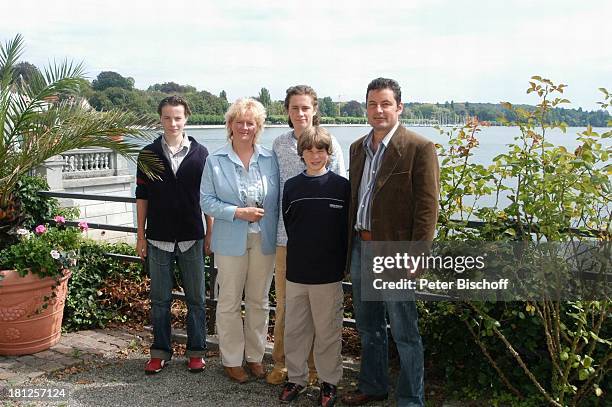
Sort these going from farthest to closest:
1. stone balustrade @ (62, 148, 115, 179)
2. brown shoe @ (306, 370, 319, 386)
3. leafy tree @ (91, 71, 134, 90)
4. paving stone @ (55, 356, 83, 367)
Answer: stone balustrade @ (62, 148, 115, 179) → leafy tree @ (91, 71, 134, 90) → paving stone @ (55, 356, 83, 367) → brown shoe @ (306, 370, 319, 386)

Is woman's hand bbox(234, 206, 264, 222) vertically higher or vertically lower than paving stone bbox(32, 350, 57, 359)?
higher

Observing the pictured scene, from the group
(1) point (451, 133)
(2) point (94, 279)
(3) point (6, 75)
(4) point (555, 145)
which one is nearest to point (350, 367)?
(1) point (451, 133)

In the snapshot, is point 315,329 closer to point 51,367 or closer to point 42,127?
point 51,367

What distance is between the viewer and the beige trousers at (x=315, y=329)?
3629mm

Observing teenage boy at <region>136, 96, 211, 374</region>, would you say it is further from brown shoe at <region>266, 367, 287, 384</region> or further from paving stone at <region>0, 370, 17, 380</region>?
paving stone at <region>0, 370, 17, 380</region>

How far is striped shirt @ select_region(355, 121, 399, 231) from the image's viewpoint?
3379 mm

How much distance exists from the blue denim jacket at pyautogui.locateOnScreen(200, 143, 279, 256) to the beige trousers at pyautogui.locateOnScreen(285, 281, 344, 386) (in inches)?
17.7

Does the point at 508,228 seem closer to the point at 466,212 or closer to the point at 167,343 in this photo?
the point at 466,212

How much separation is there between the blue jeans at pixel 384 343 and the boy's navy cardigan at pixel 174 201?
1291mm

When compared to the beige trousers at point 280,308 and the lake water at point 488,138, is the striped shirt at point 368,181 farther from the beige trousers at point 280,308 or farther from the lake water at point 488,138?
the beige trousers at point 280,308

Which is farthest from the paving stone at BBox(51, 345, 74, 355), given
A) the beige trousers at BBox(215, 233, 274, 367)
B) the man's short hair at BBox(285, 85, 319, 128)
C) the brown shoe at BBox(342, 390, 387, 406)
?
the man's short hair at BBox(285, 85, 319, 128)

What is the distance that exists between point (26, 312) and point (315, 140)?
2.79 metres

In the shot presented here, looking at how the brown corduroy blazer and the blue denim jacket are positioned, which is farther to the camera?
the blue denim jacket

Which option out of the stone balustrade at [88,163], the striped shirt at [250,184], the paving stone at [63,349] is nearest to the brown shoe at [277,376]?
the striped shirt at [250,184]
